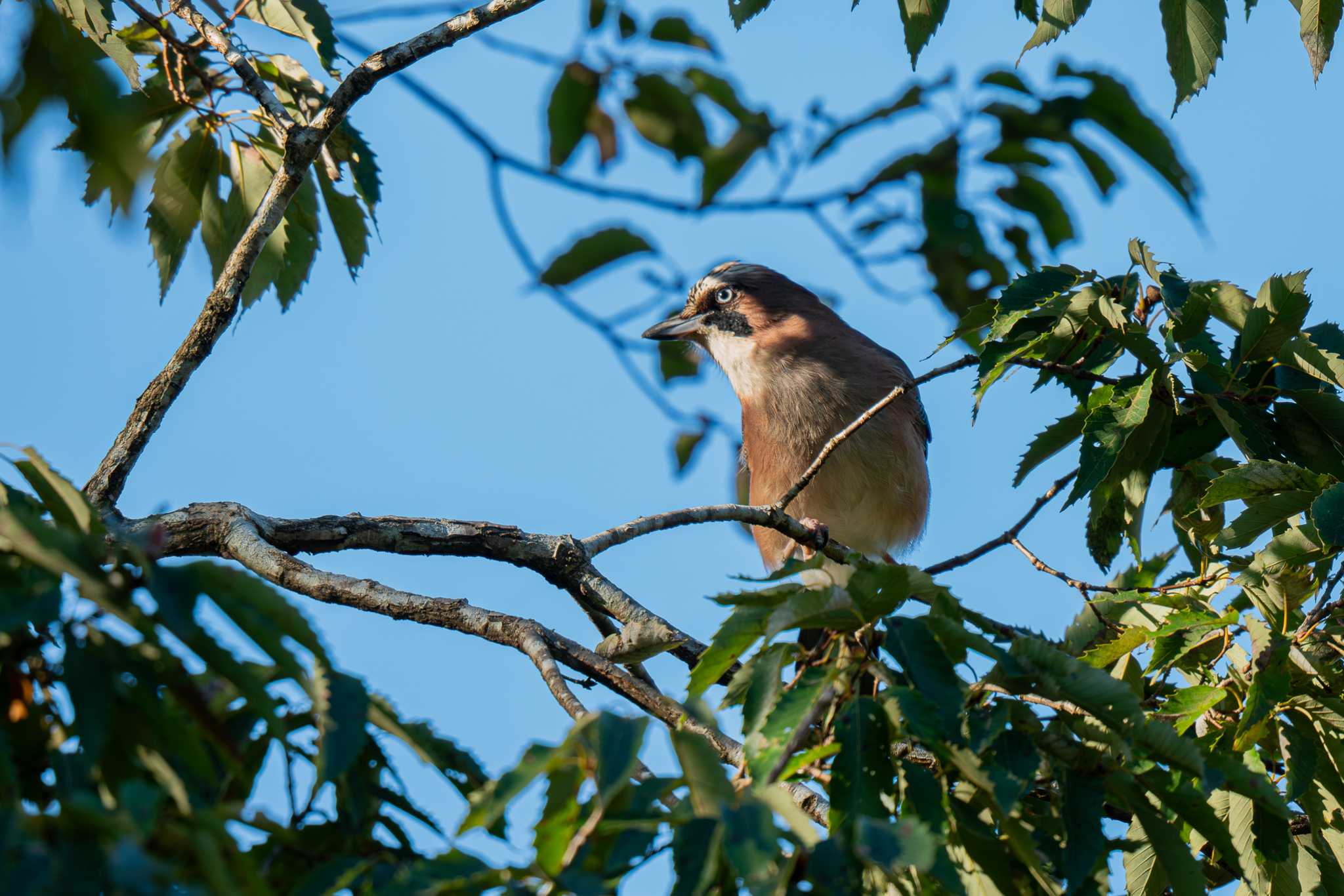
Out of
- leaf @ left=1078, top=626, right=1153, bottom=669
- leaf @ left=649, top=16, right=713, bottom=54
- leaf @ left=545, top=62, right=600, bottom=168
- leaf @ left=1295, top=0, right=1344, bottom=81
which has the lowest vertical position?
leaf @ left=1078, top=626, right=1153, bottom=669

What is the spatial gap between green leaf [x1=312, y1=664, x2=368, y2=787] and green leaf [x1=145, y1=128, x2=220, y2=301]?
2.60 metres

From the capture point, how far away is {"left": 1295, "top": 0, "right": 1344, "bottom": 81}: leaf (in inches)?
109

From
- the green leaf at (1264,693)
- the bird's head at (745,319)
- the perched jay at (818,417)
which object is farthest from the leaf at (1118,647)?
the bird's head at (745,319)

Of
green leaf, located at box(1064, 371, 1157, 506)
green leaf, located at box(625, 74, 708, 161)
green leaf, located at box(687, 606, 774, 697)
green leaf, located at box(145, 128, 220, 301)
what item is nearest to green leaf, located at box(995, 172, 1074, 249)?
green leaf, located at box(625, 74, 708, 161)

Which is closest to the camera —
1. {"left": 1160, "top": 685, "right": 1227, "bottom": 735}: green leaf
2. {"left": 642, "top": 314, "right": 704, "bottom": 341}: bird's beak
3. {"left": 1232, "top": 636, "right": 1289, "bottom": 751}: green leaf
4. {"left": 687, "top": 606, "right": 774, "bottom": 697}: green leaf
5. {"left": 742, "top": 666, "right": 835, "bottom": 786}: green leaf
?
{"left": 742, "top": 666, "right": 835, "bottom": 786}: green leaf

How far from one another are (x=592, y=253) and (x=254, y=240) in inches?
51.6

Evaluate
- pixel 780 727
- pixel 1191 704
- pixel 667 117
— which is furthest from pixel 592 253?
pixel 780 727

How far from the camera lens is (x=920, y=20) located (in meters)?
2.96

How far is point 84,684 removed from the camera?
1.38 metres

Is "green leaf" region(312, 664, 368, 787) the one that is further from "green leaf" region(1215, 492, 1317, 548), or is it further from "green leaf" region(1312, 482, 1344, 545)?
"green leaf" region(1215, 492, 1317, 548)

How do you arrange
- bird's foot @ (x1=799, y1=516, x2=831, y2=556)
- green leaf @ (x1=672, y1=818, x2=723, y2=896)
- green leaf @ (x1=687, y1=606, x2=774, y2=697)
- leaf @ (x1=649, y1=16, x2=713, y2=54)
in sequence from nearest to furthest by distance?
1. green leaf @ (x1=672, y1=818, x2=723, y2=896)
2. green leaf @ (x1=687, y1=606, x2=774, y2=697)
3. bird's foot @ (x1=799, y1=516, x2=831, y2=556)
4. leaf @ (x1=649, y1=16, x2=713, y2=54)

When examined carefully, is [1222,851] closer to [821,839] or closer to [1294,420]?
[821,839]

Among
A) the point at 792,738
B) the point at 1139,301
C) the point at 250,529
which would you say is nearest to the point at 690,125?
the point at 1139,301

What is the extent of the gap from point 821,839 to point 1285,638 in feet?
5.04
